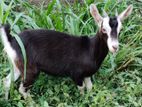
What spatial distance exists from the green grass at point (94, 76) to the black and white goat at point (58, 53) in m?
0.17

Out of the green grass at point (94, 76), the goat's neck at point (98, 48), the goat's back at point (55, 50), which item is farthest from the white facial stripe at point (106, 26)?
the green grass at point (94, 76)

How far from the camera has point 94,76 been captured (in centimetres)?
556

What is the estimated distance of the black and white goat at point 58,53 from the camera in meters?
5.03

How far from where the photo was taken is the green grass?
505 cm

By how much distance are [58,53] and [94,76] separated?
2.15 feet

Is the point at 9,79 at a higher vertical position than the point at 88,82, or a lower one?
higher

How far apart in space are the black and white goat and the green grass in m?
0.17

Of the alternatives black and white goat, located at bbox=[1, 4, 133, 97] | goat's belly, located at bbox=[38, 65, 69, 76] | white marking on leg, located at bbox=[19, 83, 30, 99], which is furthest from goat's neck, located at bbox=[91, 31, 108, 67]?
white marking on leg, located at bbox=[19, 83, 30, 99]

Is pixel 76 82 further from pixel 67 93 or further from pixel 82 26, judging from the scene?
pixel 82 26

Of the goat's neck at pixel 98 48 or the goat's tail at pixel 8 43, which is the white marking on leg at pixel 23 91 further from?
the goat's neck at pixel 98 48

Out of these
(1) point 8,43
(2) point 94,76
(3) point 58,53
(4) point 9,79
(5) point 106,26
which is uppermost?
(5) point 106,26

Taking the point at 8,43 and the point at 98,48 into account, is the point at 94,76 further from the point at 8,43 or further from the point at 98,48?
the point at 8,43

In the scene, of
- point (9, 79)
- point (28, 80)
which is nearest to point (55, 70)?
point (28, 80)

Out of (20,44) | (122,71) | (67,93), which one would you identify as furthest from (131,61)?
(20,44)
